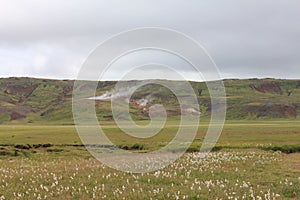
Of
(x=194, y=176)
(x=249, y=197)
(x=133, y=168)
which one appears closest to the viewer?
(x=249, y=197)

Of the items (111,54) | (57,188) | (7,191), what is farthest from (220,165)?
(7,191)

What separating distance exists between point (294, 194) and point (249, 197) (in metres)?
2.47

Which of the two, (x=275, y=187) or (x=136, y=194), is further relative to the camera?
→ (x=275, y=187)

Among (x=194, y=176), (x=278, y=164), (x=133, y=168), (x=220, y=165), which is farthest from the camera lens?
(x=278, y=164)

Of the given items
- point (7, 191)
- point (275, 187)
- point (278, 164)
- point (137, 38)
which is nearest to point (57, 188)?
point (7, 191)

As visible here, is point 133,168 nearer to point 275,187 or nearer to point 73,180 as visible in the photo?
point 73,180

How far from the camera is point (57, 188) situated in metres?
16.1

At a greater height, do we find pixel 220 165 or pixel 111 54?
pixel 111 54

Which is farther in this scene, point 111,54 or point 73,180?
point 111,54

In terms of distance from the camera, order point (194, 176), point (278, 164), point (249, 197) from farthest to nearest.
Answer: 1. point (278, 164)
2. point (194, 176)
3. point (249, 197)

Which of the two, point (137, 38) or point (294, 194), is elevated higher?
point (137, 38)

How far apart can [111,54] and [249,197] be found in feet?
44.6

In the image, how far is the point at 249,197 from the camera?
1464 cm

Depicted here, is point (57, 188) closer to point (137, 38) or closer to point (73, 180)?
point (73, 180)
